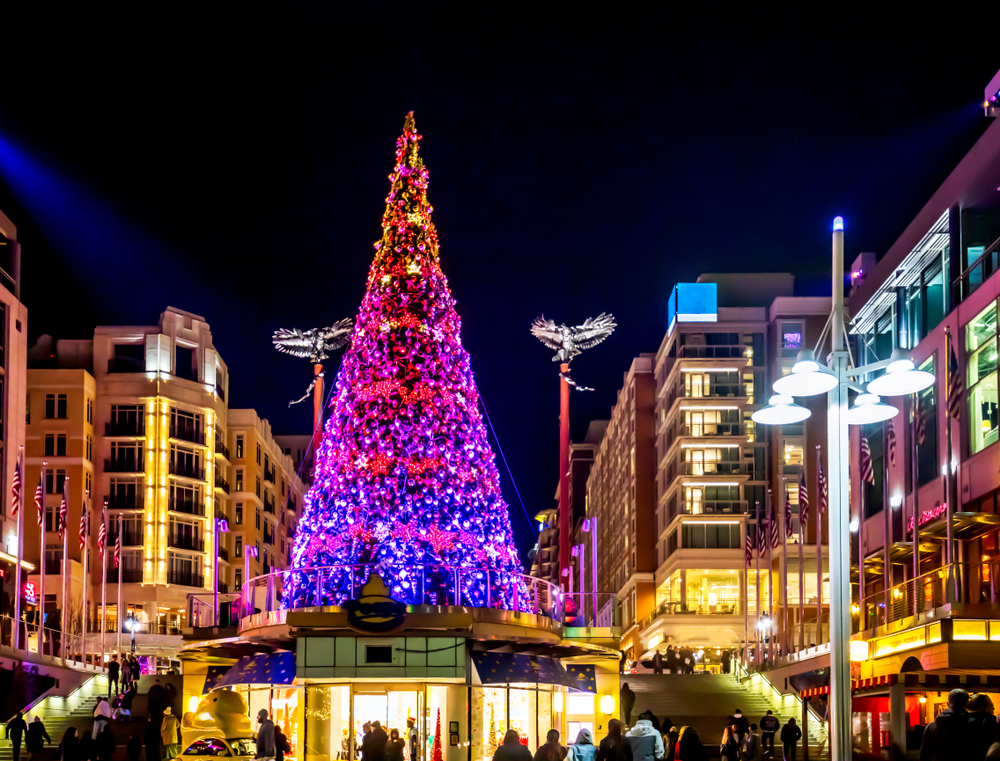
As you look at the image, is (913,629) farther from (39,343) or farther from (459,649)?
(39,343)

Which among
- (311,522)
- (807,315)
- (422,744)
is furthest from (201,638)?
(807,315)

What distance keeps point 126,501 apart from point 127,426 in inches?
167

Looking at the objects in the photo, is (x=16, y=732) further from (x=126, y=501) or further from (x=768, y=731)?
(x=126, y=501)

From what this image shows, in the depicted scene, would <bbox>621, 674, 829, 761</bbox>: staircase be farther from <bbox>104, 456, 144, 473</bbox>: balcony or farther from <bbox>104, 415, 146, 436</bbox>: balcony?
<bbox>104, 415, 146, 436</bbox>: balcony

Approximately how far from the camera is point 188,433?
8425 centimetres

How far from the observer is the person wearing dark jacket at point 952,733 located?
1042cm

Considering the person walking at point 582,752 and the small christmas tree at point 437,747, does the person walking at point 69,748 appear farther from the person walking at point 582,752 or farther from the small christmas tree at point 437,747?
the person walking at point 582,752

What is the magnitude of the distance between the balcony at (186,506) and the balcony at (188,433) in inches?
139

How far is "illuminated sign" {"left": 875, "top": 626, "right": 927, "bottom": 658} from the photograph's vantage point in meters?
38.2

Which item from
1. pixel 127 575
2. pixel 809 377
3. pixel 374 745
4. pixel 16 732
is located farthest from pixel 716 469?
pixel 809 377

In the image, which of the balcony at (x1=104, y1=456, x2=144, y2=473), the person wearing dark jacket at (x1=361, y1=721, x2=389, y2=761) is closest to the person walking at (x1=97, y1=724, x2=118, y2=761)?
the person wearing dark jacket at (x1=361, y1=721, x2=389, y2=761)

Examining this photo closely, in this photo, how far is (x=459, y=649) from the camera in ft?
108

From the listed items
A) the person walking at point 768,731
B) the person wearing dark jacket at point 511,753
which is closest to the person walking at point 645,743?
the person wearing dark jacket at point 511,753

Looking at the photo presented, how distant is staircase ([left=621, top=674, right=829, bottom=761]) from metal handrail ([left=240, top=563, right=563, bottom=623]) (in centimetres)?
822
